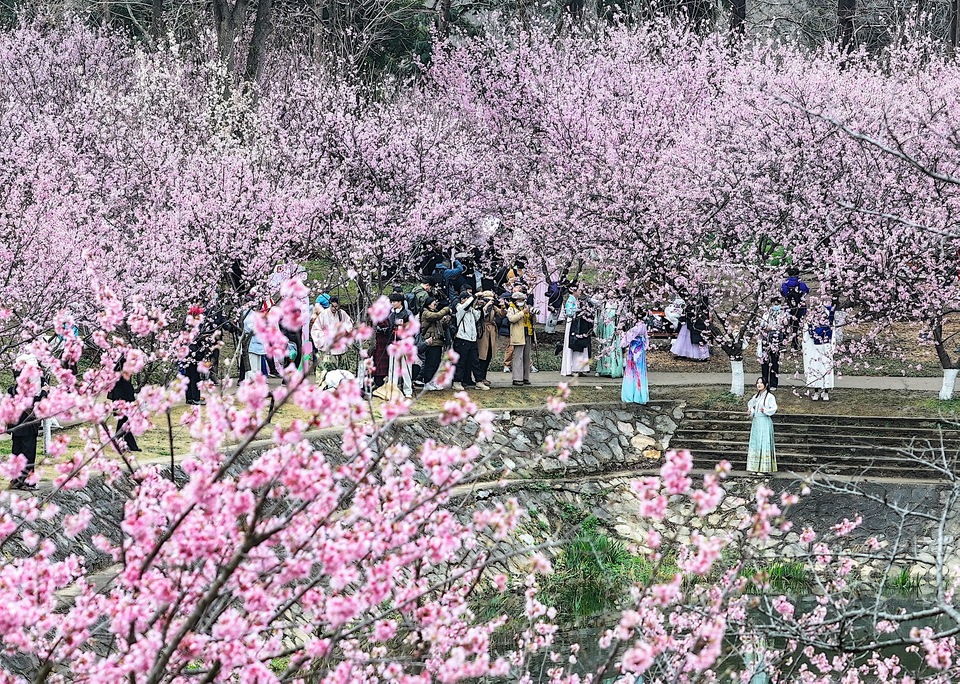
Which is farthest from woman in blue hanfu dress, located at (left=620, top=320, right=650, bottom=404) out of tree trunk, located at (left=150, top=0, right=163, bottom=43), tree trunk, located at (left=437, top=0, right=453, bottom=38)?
tree trunk, located at (left=150, top=0, right=163, bottom=43)

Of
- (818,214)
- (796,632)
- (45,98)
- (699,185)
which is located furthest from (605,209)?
(796,632)

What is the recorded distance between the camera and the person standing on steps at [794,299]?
19812 mm

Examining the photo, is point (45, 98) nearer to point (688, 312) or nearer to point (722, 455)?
point (688, 312)

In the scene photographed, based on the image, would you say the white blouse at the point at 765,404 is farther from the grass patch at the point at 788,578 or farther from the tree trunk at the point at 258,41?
the tree trunk at the point at 258,41

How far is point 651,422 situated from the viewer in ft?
65.9

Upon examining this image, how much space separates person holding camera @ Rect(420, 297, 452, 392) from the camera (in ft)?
63.1

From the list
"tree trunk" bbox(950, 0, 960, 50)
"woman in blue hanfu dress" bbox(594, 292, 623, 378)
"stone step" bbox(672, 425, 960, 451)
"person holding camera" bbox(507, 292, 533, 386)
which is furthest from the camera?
"tree trunk" bbox(950, 0, 960, 50)

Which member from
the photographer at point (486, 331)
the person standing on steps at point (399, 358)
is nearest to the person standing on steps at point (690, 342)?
the photographer at point (486, 331)

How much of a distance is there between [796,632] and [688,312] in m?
14.4

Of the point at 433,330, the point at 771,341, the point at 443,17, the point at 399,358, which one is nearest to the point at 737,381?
the point at 771,341

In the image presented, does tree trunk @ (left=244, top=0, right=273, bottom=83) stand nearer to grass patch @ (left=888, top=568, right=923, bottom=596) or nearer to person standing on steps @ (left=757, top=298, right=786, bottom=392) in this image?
person standing on steps @ (left=757, top=298, right=786, bottom=392)

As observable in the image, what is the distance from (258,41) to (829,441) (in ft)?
48.4

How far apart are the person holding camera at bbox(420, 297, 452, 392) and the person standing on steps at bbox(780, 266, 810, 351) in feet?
16.5

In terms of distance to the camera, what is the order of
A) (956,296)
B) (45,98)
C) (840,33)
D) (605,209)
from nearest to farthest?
(956,296) < (605,209) < (45,98) < (840,33)
